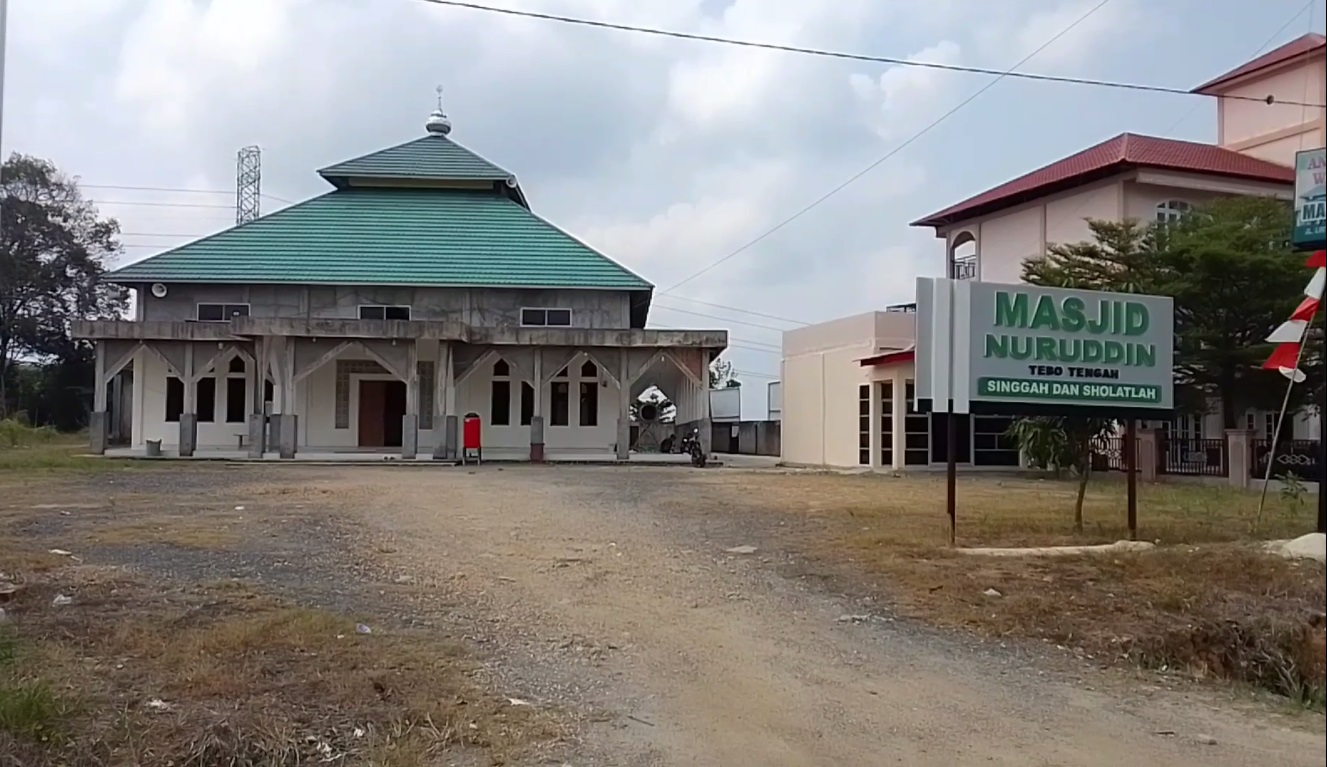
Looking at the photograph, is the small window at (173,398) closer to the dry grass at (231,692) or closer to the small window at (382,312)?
the small window at (382,312)

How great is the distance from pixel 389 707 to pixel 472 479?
14314 mm

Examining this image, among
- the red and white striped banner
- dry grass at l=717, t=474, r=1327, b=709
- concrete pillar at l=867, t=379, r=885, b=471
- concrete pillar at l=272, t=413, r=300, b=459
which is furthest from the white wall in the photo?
the red and white striped banner

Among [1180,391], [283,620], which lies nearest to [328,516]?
[283,620]

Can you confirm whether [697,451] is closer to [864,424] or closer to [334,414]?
[864,424]

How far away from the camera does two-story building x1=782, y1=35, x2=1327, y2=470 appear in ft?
81.9

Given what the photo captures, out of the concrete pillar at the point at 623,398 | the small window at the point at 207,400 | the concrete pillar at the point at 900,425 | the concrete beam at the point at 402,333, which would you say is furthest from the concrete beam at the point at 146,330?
the concrete pillar at the point at 900,425

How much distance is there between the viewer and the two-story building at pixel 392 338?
86.1ft

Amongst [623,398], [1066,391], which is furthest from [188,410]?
[1066,391]

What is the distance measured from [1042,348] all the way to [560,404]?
19802 mm

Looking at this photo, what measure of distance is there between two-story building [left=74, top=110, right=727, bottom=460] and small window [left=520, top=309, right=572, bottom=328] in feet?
0.12

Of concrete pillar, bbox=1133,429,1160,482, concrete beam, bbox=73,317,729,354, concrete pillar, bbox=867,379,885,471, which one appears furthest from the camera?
concrete pillar, bbox=867,379,885,471

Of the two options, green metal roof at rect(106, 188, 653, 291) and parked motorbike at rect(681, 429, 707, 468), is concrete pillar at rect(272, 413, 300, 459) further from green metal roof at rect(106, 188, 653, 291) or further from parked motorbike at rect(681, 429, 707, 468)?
parked motorbike at rect(681, 429, 707, 468)

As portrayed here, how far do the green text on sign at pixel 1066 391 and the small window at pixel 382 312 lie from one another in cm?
Answer: 2077

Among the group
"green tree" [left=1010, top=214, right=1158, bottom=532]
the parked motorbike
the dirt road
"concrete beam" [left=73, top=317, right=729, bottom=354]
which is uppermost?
"green tree" [left=1010, top=214, right=1158, bottom=532]
